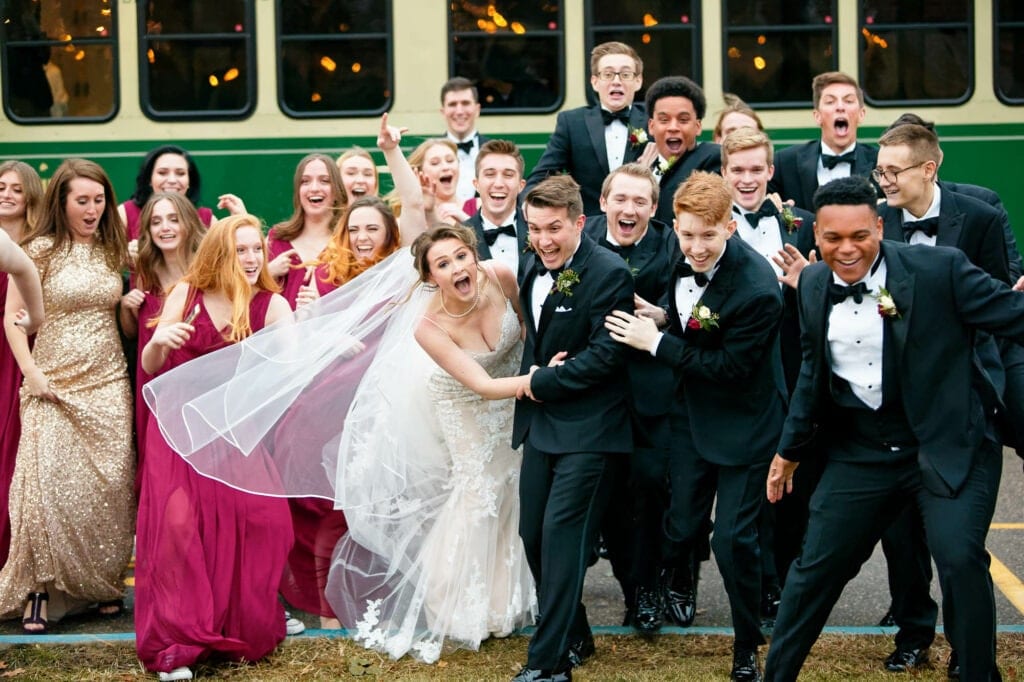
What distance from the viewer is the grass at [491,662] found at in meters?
6.04

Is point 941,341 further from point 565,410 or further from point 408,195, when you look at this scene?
point 408,195

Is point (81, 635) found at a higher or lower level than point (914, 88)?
lower

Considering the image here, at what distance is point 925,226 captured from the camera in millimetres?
6215

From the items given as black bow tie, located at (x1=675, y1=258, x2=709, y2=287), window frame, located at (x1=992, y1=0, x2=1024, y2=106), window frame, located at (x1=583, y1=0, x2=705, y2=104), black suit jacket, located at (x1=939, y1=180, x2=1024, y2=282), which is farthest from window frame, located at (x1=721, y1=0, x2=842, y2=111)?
black bow tie, located at (x1=675, y1=258, x2=709, y2=287)

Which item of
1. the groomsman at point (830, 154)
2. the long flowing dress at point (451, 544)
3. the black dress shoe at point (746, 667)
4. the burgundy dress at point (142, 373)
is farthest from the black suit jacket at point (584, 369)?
the burgundy dress at point (142, 373)

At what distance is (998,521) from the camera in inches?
338

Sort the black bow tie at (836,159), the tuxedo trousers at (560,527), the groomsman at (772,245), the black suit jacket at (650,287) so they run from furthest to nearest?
the black bow tie at (836,159) → the groomsman at (772,245) → the black suit jacket at (650,287) → the tuxedo trousers at (560,527)

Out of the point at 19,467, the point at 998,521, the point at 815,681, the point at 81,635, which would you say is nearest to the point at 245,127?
the point at 19,467

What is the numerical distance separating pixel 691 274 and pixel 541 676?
1732mm

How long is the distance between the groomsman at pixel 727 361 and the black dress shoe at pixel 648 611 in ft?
1.84

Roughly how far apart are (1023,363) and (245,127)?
6691 mm

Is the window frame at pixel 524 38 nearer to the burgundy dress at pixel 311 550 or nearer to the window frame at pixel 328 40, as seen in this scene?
the window frame at pixel 328 40

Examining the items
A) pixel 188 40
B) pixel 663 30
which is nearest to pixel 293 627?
pixel 188 40

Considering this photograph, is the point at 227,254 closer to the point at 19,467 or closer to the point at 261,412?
the point at 261,412
